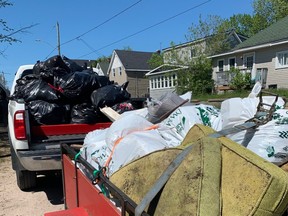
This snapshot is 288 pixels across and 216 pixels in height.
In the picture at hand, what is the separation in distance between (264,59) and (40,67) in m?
20.7

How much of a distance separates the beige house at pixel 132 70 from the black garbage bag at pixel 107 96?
126ft

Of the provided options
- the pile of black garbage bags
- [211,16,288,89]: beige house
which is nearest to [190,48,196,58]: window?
[211,16,288,89]: beige house

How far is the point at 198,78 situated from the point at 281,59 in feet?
23.7

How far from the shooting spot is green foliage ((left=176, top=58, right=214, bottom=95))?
26484 mm

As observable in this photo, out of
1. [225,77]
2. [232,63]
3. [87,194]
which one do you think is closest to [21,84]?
[87,194]

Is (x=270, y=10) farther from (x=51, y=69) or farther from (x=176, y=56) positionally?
(x=51, y=69)

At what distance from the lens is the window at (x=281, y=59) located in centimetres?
2143

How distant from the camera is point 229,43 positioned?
32906 mm

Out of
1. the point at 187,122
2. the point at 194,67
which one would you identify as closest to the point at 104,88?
the point at 187,122

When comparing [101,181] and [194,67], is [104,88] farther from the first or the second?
[194,67]

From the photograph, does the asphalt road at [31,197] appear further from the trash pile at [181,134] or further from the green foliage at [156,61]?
the green foliage at [156,61]

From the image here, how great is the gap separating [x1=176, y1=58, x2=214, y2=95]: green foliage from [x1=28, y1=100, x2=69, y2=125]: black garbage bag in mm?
22122

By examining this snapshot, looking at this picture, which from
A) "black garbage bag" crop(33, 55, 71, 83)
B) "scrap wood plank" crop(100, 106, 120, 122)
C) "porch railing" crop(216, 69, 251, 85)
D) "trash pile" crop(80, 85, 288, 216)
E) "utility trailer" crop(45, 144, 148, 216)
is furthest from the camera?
"porch railing" crop(216, 69, 251, 85)

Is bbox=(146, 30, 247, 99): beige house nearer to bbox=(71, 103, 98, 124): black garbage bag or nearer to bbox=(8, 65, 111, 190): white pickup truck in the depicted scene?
bbox=(71, 103, 98, 124): black garbage bag
